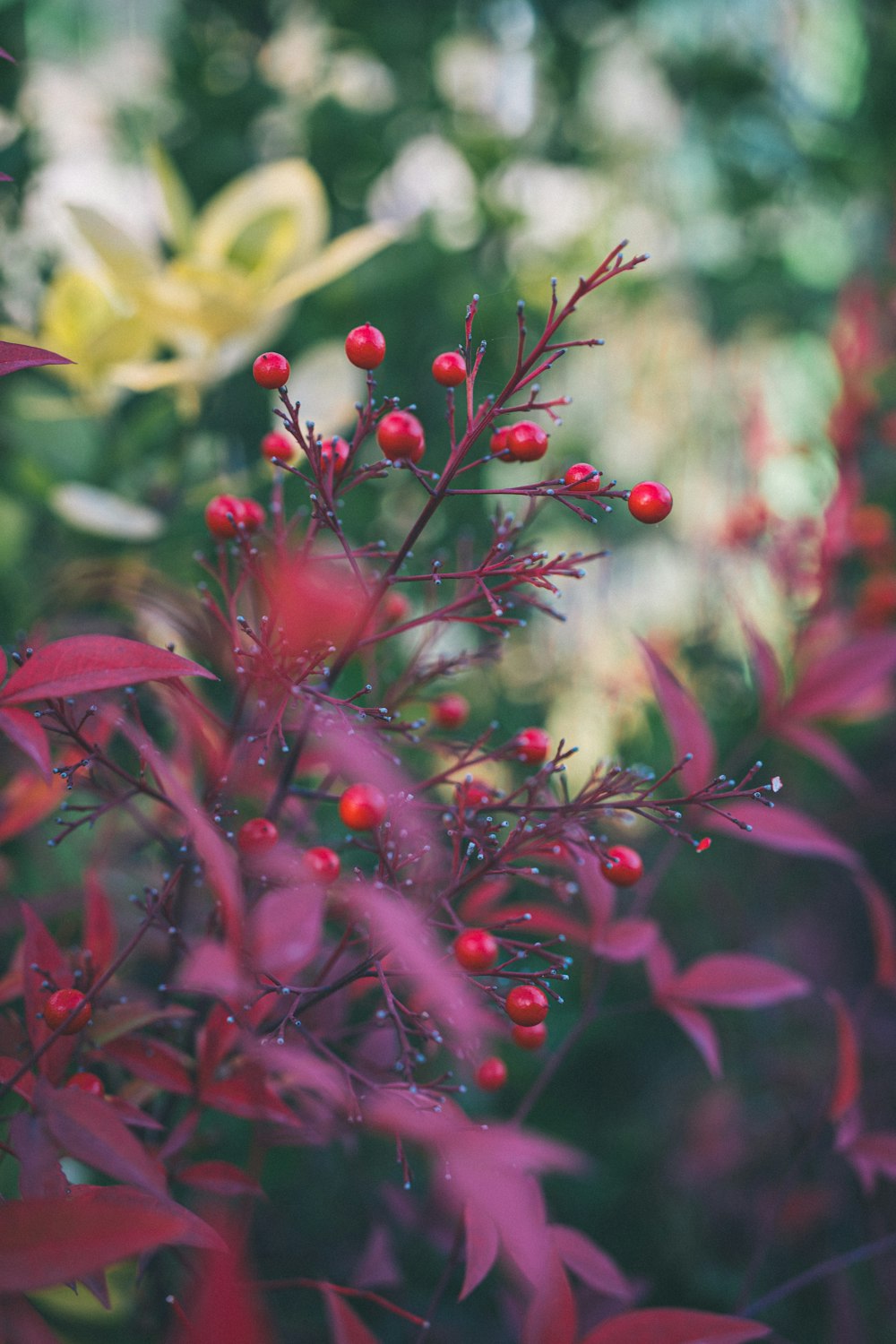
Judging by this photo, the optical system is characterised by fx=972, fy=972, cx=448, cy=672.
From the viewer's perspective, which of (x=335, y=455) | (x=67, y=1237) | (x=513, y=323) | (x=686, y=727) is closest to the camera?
(x=67, y=1237)

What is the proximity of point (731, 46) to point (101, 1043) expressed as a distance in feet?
4.88

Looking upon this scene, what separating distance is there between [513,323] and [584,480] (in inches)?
19.1

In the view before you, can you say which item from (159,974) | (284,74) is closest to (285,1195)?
(159,974)

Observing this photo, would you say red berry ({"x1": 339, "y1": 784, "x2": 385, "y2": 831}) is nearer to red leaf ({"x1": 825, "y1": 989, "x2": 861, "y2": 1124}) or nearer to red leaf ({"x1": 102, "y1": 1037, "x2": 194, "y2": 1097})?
red leaf ({"x1": 102, "y1": 1037, "x2": 194, "y2": 1097})

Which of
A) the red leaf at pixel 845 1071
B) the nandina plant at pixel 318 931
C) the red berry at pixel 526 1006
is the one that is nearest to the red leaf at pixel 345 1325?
the nandina plant at pixel 318 931

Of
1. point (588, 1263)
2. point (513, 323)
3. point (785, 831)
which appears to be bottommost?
point (588, 1263)

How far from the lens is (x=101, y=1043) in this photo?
324 mm

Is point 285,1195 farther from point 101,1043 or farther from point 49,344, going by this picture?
point 49,344

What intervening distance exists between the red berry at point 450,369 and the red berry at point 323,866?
0.15m

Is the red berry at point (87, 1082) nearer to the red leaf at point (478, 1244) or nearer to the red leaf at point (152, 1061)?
the red leaf at point (152, 1061)

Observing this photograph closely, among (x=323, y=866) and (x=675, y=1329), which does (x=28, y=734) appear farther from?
(x=675, y=1329)

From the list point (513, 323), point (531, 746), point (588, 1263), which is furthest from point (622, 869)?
point (513, 323)

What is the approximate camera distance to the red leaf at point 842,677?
0.48 metres

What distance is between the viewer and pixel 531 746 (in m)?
0.35
